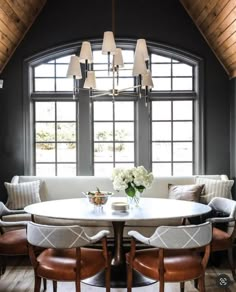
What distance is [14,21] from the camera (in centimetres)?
468

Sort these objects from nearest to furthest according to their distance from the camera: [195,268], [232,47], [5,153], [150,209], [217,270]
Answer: [195,268] → [150,209] → [217,270] → [232,47] → [5,153]

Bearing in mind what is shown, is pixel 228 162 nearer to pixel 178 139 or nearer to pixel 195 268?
pixel 178 139

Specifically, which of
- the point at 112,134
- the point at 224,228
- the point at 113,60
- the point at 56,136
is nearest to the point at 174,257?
the point at 224,228

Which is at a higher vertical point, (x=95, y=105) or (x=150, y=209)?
(x=95, y=105)

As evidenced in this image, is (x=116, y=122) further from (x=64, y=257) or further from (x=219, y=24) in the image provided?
(x=64, y=257)

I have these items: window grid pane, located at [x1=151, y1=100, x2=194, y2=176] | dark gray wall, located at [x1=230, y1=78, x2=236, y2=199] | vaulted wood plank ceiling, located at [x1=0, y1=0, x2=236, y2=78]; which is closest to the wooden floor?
dark gray wall, located at [x1=230, y1=78, x2=236, y2=199]

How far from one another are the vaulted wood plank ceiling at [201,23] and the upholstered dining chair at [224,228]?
1.95 m

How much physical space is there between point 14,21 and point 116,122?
1.93 meters

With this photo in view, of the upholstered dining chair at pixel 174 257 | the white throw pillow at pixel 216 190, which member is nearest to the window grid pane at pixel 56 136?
the white throw pillow at pixel 216 190

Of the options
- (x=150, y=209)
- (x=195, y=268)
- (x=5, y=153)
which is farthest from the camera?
(x=5, y=153)

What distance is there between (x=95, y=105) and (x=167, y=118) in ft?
3.50

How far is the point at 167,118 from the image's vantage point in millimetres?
5480

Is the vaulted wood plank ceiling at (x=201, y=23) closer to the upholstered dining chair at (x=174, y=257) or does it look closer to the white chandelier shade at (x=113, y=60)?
the white chandelier shade at (x=113, y=60)

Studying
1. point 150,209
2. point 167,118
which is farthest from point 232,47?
point 150,209
